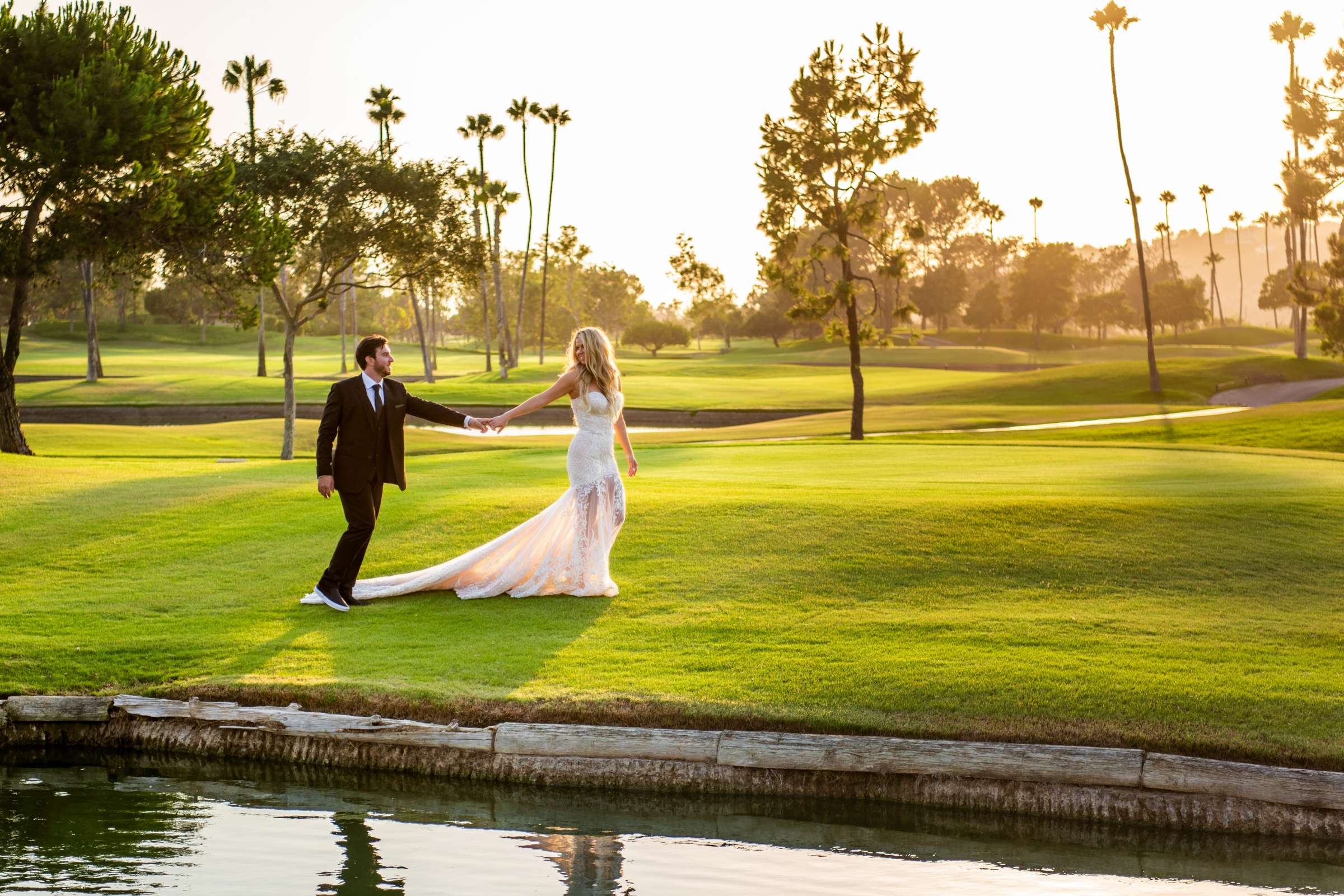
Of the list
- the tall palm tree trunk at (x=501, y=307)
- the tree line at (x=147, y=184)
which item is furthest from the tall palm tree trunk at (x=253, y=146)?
the tall palm tree trunk at (x=501, y=307)

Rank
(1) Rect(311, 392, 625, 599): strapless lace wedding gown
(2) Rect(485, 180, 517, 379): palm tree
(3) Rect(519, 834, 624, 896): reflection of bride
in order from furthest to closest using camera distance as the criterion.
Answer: (2) Rect(485, 180, 517, 379): palm tree → (1) Rect(311, 392, 625, 599): strapless lace wedding gown → (3) Rect(519, 834, 624, 896): reflection of bride

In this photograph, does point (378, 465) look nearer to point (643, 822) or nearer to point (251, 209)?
point (643, 822)

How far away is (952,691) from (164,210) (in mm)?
26076

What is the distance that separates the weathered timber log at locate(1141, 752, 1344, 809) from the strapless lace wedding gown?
615 cm

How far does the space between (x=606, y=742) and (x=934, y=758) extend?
2.46m

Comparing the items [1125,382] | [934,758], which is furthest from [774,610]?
[1125,382]

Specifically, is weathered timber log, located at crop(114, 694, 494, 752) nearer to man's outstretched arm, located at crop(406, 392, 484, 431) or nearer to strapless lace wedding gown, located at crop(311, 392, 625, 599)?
strapless lace wedding gown, located at crop(311, 392, 625, 599)

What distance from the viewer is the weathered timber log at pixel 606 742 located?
31.8 ft

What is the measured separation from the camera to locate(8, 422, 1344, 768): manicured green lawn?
33.8 ft

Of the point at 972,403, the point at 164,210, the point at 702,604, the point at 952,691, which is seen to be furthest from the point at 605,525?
the point at 972,403

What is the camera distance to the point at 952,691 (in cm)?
1047

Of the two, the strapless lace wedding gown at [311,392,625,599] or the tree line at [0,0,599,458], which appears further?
the tree line at [0,0,599,458]

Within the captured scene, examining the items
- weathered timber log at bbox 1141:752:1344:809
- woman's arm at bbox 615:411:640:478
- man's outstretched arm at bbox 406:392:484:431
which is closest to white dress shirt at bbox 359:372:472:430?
man's outstretched arm at bbox 406:392:484:431

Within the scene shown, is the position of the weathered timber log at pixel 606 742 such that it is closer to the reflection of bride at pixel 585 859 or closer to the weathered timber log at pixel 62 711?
the reflection of bride at pixel 585 859
